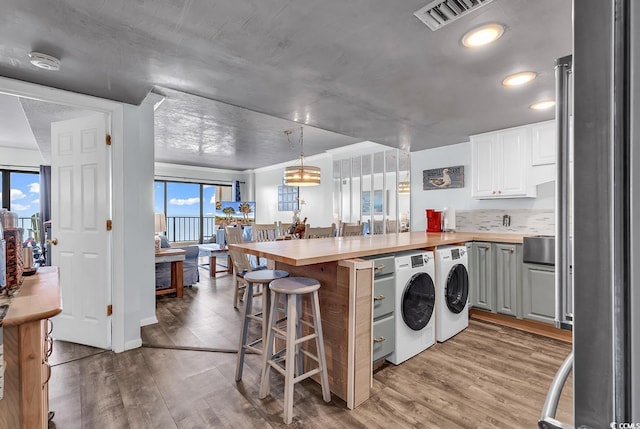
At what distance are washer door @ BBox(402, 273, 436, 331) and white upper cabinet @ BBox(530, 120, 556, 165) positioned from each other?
204 centimetres

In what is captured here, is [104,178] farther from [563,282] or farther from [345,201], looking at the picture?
[345,201]

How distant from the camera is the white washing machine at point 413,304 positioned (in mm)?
2309

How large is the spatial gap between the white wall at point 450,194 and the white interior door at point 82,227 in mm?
4088

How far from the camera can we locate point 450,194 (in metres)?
4.43

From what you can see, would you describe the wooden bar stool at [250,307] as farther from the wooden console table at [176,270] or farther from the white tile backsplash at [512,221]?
the white tile backsplash at [512,221]

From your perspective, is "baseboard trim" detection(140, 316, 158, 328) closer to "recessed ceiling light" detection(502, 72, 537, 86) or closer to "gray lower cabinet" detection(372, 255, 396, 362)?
"gray lower cabinet" detection(372, 255, 396, 362)

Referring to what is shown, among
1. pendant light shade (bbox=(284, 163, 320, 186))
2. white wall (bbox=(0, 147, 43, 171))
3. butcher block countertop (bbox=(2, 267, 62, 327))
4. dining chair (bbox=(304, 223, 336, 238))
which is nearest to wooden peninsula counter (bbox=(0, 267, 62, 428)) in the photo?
butcher block countertop (bbox=(2, 267, 62, 327))

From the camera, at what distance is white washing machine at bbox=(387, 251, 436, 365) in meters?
2.31

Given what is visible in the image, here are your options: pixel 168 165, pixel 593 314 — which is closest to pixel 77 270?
pixel 593 314

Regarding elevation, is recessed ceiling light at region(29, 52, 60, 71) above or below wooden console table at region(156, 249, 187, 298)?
above

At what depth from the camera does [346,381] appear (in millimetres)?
1896

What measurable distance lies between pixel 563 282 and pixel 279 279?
156 cm

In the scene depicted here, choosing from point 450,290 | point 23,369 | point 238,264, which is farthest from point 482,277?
point 23,369

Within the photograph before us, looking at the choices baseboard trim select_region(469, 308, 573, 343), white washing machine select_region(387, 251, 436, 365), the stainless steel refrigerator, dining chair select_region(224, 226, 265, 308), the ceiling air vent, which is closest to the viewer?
the stainless steel refrigerator
